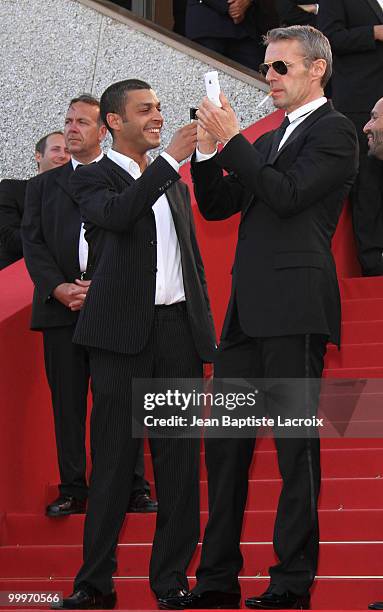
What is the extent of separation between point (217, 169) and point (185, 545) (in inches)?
50.5

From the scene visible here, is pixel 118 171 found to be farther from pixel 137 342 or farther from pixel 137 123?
pixel 137 342

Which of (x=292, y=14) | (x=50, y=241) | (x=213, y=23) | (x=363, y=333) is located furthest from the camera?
(x=213, y=23)

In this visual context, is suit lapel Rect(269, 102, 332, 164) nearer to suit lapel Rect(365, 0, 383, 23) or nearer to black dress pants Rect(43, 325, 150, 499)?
black dress pants Rect(43, 325, 150, 499)

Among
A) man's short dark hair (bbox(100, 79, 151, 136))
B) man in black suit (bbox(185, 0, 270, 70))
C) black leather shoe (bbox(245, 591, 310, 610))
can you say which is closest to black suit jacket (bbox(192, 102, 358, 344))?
man's short dark hair (bbox(100, 79, 151, 136))

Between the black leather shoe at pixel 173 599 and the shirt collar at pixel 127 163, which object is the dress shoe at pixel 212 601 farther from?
the shirt collar at pixel 127 163

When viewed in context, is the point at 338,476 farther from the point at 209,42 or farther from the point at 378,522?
the point at 209,42

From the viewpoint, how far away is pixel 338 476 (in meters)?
5.41

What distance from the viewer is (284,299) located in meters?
4.17

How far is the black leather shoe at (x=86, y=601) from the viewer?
4.28 m

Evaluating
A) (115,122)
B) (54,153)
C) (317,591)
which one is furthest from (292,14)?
(317,591)

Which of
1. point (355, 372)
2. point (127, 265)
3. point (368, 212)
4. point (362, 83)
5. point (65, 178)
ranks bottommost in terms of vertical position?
point (355, 372)

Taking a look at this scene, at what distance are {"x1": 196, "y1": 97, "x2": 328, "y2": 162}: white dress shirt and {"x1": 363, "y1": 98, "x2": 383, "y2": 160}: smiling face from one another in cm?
246

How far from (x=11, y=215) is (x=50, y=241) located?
1174 millimetres

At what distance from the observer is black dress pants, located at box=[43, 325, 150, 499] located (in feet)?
17.7
